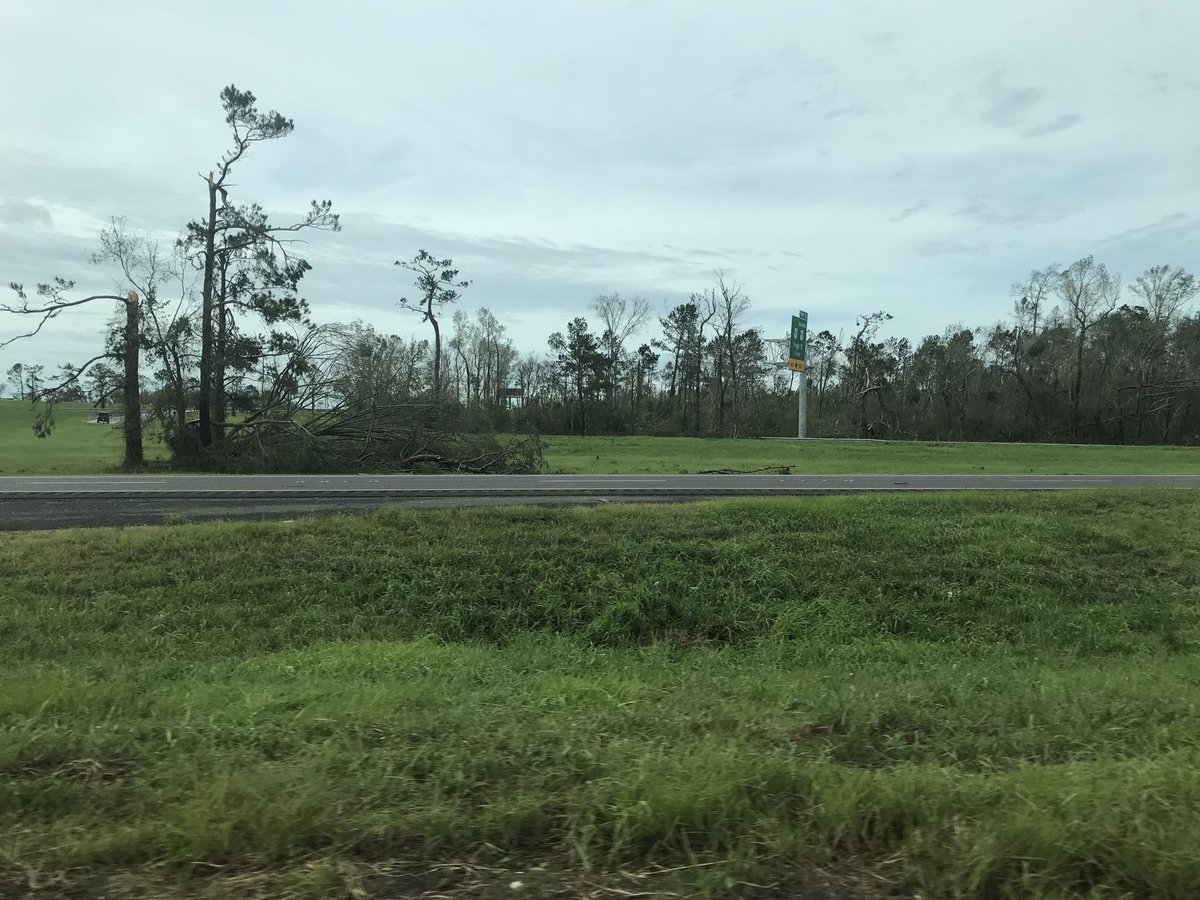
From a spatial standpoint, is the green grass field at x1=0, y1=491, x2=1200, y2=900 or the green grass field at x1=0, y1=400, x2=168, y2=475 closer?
the green grass field at x1=0, y1=491, x2=1200, y2=900

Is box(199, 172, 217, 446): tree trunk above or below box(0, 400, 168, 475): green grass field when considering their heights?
above

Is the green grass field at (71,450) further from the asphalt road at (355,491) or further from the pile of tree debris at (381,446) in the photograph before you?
the asphalt road at (355,491)

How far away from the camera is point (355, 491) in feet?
53.3

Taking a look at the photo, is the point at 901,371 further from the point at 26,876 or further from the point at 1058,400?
the point at 26,876

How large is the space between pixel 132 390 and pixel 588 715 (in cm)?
2881

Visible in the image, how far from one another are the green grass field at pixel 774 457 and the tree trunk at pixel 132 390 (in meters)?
0.81

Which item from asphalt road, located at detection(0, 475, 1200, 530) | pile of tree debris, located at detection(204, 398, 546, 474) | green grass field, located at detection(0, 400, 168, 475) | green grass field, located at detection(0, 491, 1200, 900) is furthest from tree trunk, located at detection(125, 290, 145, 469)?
green grass field, located at detection(0, 491, 1200, 900)

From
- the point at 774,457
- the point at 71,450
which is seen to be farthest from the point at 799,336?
the point at 71,450

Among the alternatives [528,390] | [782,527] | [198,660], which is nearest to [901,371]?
[528,390]

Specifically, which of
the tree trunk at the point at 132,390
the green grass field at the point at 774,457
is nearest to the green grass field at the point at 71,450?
the green grass field at the point at 774,457

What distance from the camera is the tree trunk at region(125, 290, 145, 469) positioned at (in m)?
27.5

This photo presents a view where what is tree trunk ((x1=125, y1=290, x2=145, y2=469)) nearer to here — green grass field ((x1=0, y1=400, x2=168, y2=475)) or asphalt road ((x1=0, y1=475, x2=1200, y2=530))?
green grass field ((x1=0, y1=400, x2=168, y2=475))

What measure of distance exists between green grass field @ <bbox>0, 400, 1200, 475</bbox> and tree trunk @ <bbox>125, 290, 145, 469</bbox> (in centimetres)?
A: 81

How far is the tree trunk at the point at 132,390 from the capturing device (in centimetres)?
2748
